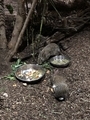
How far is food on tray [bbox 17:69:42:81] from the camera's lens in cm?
271

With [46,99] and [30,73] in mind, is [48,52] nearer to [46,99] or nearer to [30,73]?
[30,73]

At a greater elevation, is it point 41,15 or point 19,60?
point 41,15

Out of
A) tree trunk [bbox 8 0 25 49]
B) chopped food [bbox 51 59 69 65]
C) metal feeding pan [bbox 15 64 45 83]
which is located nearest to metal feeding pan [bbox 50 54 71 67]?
chopped food [bbox 51 59 69 65]

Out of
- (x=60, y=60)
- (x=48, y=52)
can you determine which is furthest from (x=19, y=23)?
(x=60, y=60)

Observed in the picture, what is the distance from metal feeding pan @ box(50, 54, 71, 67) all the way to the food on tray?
0.24m

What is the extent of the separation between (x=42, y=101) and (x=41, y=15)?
1.43m

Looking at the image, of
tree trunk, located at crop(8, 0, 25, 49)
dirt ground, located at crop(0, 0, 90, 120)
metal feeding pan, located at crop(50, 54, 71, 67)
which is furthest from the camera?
tree trunk, located at crop(8, 0, 25, 49)

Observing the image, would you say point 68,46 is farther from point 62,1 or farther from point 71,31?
point 62,1

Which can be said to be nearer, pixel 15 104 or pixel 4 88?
pixel 15 104

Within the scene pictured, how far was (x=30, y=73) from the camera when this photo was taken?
2.78 meters

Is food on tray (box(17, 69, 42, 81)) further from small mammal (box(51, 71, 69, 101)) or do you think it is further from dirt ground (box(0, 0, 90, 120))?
small mammal (box(51, 71, 69, 101))

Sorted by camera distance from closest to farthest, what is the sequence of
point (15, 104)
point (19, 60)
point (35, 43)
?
point (15, 104) < point (19, 60) < point (35, 43)

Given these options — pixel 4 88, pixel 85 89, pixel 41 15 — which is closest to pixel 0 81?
pixel 4 88

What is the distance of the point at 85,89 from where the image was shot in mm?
2578
